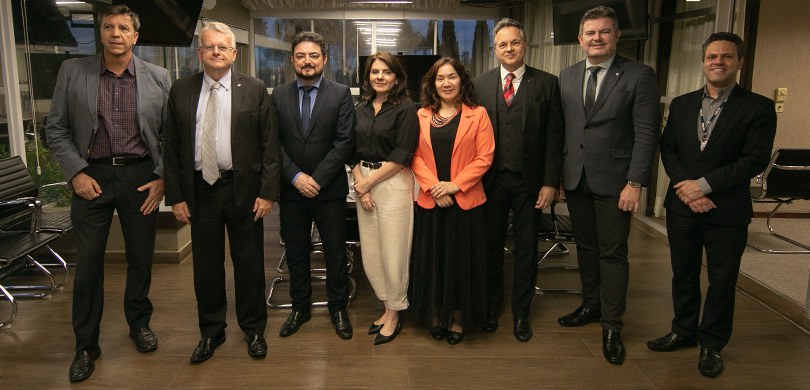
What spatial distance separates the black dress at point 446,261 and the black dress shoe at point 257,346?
→ 0.79 m

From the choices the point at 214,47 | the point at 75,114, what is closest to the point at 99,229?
the point at 75,114

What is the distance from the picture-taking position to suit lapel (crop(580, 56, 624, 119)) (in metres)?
2.94

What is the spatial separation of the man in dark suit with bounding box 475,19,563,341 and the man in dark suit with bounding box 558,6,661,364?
11 centimetres

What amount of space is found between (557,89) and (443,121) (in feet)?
2.04

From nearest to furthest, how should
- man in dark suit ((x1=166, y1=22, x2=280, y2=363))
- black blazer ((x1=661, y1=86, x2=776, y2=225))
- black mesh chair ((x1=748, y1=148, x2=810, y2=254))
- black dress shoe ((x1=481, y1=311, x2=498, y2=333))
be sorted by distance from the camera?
black blazer ((x1=661, y1=86, x2=776, y2=225)) → man in dark suit ((x1=166, y1=22, x2=280, y2=363)) → black dress shoe ((x1=481, y1=311, x2=498, y2=333)) → black mesh chair ((x1=748, y1=148, x2=810, y2=254))

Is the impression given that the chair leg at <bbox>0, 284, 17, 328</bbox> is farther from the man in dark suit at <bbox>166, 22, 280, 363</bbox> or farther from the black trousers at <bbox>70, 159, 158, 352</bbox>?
the man in dark suit at <bbox>166, 22, 280, 363</bbox>

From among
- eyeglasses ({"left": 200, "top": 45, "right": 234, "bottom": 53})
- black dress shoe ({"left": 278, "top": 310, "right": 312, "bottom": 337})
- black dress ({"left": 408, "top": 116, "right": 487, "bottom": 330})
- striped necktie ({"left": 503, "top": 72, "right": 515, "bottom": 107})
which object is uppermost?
eyeglasses ({"left": 200, "top": 45, "right": 234, "bottom": 53})

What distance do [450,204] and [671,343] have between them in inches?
53.4

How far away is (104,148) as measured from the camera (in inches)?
110

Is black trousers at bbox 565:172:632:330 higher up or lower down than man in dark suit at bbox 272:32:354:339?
lower down

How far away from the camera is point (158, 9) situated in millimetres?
4129

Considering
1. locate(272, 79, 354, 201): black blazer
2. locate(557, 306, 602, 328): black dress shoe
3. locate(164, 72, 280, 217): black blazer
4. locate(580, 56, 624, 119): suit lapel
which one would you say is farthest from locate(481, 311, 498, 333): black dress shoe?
locate(164, 72, 280, 217): black blazer

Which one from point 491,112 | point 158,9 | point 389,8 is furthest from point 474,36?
point 491,112

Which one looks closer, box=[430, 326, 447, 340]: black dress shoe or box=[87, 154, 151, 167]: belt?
box=[87, 154, 151, 167]: belt
